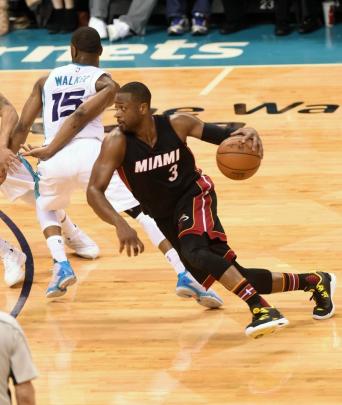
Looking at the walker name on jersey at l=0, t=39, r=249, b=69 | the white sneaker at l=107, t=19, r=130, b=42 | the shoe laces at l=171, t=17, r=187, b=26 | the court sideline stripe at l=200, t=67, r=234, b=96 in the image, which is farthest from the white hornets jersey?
the shoe laces at l=171, t=17, r=187, b=26

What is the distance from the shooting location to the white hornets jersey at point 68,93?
23.7ft

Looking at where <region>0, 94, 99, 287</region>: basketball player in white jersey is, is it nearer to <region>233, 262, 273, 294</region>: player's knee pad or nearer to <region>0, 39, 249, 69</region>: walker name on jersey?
<region>233, 262, 273, 294</region>: player's knee pad

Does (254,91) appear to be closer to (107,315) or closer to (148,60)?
(148,60)

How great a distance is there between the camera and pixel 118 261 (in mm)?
7812

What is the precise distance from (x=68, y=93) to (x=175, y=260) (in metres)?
1.33

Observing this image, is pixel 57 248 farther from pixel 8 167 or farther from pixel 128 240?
pixel 128 240

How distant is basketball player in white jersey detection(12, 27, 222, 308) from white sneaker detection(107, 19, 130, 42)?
7.86 meters

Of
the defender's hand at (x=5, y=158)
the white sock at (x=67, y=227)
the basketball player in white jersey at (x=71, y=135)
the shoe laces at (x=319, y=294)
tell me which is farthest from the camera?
the white sock at (x=67, y=227)

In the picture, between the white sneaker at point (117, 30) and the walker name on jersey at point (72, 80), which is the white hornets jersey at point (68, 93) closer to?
the walker name on jersey at point (72, 80)

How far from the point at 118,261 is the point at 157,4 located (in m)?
8.65

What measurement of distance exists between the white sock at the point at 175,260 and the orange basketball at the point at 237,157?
684 mm

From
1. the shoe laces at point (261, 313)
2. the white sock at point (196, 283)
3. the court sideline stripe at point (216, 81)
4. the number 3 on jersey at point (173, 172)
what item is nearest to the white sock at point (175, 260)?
the white sock at point (196, 283)

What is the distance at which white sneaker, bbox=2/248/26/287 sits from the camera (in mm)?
7430

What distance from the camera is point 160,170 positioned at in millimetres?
6320
